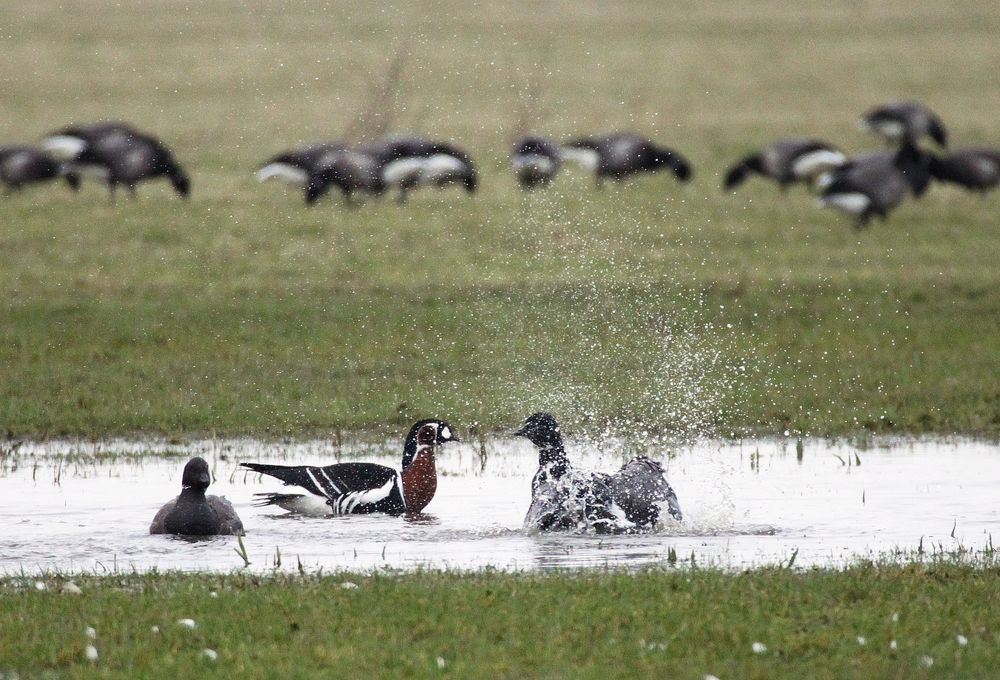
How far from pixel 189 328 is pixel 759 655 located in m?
12.3

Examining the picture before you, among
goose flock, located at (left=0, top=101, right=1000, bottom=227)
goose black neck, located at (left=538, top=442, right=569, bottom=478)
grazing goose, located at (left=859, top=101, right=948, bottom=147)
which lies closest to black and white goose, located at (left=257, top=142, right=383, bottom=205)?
goose flock, located at (left=0, top=101, right=1000, bottom=227)

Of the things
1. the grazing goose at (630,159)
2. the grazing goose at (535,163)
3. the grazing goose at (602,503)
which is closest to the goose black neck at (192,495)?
the grazing goose at (602,503)

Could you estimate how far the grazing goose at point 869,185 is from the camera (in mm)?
26281

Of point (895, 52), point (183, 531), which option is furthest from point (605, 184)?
point (895, 52)

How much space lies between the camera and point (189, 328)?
18.2 m

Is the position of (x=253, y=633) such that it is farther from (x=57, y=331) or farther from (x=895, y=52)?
(x=895, y=52)

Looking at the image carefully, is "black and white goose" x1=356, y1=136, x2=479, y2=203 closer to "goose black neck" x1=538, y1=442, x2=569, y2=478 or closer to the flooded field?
the flooded field

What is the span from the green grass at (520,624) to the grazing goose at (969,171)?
21.6 meters

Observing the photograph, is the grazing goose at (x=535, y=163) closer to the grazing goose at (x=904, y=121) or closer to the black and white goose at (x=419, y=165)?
the black and white goose at (x=419, y=165)

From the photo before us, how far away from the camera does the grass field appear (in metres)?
15.0

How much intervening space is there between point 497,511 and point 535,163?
20.5 m

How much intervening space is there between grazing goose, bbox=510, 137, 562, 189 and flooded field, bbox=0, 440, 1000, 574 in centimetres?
1754

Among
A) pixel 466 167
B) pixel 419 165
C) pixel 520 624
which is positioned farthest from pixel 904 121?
pixel 520 624

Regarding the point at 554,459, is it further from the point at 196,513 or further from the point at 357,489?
the point at 196,513
